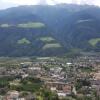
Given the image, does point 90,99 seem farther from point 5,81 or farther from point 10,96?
point 5,81

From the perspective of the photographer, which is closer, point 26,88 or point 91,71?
Result: point 26,88

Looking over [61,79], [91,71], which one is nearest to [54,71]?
[91,71]

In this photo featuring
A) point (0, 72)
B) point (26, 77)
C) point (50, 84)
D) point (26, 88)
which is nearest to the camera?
point (26, 88)

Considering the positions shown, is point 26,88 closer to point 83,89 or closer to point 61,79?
point 83,89

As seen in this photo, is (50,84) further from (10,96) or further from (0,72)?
(0,72)

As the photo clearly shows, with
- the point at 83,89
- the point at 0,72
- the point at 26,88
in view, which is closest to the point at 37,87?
the point at 26,88

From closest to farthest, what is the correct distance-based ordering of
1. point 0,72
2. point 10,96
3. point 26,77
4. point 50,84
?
point 10,96 → point 50,84 → point 26,77 → point 0,72

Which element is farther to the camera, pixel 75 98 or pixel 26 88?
pixel 26 88

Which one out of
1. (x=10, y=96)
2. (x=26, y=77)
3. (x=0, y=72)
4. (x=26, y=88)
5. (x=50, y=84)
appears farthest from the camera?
(x=0, y=72)
